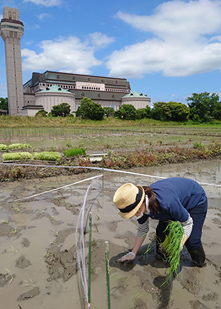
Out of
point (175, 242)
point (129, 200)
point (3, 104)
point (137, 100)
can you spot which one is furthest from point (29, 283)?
point (3, 104)

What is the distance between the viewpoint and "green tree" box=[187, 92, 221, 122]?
53.2 m

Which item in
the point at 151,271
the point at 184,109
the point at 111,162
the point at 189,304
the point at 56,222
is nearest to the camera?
the point at 189,304

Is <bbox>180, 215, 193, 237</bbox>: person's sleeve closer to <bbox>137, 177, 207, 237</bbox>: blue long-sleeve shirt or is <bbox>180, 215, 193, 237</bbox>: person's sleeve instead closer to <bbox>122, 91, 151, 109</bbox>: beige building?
<bbox>137, 177, 207, 237</bbox>: blue long-sleeve shirt

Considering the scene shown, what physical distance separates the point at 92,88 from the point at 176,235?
79735 millimetres

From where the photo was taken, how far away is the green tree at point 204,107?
174ft

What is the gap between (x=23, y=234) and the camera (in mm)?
3406

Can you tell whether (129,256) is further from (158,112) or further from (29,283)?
(158,112)

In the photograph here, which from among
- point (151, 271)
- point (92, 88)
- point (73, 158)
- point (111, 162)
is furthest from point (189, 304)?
point (92, 88)

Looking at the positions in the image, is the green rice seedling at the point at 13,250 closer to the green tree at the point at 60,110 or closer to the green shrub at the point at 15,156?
the green shrub at the point at 15,156

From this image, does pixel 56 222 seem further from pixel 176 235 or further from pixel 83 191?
pixel 176 235

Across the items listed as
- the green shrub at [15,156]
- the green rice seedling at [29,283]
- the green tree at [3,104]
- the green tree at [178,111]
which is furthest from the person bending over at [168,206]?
the green tree at [3,104]

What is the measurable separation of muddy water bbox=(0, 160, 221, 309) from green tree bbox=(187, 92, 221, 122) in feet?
177

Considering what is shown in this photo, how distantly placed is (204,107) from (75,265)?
187 ft

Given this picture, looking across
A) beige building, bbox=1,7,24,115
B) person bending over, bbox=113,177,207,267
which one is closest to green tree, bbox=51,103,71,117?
beige building, bbox=1,7,24,115
